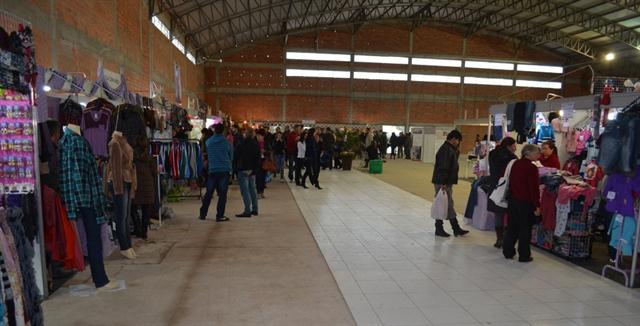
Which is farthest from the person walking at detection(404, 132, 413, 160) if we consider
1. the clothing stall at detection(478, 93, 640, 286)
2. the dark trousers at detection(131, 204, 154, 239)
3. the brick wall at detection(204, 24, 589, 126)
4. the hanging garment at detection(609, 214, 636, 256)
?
the dark trousers at detection(131, 204, 154, 239)

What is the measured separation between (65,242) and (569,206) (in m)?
5.23

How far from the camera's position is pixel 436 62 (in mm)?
24625

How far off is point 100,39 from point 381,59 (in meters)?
17.5

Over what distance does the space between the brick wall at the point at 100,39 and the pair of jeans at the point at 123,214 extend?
3.02 m

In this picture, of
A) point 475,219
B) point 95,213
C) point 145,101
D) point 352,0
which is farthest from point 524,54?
point 95,213

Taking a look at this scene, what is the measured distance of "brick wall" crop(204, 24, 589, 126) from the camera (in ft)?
76.1

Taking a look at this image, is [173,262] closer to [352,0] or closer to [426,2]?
[352,0]

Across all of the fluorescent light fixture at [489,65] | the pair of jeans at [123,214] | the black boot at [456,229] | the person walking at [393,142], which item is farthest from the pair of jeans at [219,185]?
the fluorescent light fixture at [489,65]

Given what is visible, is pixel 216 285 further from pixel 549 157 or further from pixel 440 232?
pixel 549 157

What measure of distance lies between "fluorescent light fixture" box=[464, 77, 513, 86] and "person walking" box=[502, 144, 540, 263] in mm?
21687

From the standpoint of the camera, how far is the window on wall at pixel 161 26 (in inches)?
535

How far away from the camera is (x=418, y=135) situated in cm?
2189

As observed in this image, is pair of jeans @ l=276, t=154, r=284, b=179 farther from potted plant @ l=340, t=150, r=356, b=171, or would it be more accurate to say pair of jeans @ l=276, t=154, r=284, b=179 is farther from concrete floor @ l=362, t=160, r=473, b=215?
potted plant @ l=340, t=150, r=356, b=171

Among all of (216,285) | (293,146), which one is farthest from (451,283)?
(293,146)
